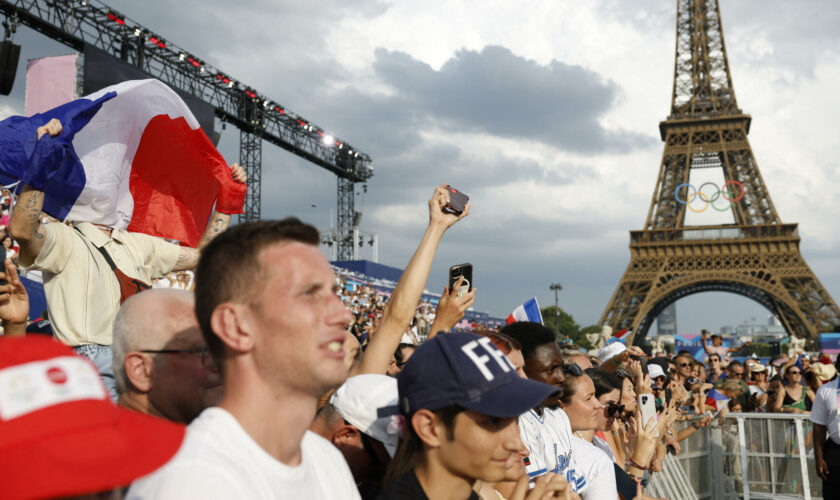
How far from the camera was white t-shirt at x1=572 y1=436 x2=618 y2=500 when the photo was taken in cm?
333

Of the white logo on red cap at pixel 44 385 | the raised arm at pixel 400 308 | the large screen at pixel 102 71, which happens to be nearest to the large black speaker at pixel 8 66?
the large screen at pixel 102 71

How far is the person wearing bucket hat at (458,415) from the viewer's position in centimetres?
196

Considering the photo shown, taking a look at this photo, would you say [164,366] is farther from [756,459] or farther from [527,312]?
[756,459]

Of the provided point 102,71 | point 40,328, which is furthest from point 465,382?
point 102,71

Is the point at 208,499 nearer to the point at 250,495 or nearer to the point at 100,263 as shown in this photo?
the point at 250,495

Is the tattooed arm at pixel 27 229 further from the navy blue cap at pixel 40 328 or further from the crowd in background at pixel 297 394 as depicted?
the navy blue cap at pixel 40 328

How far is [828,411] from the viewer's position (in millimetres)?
6039

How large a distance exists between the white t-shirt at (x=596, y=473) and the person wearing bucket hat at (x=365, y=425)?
4.47 ft

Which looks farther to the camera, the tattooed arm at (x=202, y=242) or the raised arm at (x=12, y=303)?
the tattooed arm at (x=202, y=242)

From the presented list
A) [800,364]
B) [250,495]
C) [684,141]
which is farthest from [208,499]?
[684,141]

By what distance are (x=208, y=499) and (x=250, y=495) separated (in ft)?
0.32

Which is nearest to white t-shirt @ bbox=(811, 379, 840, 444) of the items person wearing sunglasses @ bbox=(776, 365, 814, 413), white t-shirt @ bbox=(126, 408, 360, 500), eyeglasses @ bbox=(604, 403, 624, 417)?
person wearing sunglasses @ bbox=(776, 365, 814, 413)

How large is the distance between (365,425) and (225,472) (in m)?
0.99

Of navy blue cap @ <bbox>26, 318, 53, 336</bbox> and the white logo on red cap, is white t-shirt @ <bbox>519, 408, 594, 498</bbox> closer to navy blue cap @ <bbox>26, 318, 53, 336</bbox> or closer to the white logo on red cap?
the white logo on red cap
